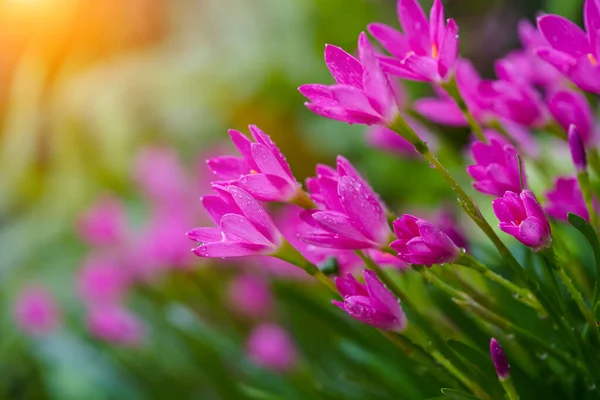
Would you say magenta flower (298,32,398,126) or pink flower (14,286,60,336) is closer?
magenta flower (298,32,398,126)

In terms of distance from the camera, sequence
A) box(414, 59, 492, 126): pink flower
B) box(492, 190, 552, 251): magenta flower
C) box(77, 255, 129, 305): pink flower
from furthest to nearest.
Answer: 1. box(77, 255, 129, 305): pink flower
2. box(414, 59, 492, 126): pink flower
3. box(492, 190, 552, 251): magenta flower

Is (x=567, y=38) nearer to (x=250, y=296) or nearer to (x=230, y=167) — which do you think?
(x=230, y=167)

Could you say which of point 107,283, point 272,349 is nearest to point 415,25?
point 272,349

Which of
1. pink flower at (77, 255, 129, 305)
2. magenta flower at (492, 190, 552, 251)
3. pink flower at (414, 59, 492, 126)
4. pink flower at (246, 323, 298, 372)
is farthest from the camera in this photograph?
pink flower at (77, 255, 129, 305)

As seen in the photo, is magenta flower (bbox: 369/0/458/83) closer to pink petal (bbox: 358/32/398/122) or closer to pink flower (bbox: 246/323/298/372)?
pink petal (bbox: 358/32/398/122)

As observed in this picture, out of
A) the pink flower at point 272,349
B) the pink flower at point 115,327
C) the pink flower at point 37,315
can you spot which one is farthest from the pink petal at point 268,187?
the pink flower at point 37,315

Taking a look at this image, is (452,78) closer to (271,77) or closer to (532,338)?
(532,338)

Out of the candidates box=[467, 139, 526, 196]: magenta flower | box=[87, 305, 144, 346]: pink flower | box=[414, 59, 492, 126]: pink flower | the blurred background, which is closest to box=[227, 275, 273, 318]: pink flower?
the blurred background

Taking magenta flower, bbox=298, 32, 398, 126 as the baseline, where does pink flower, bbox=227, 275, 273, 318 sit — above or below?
below
